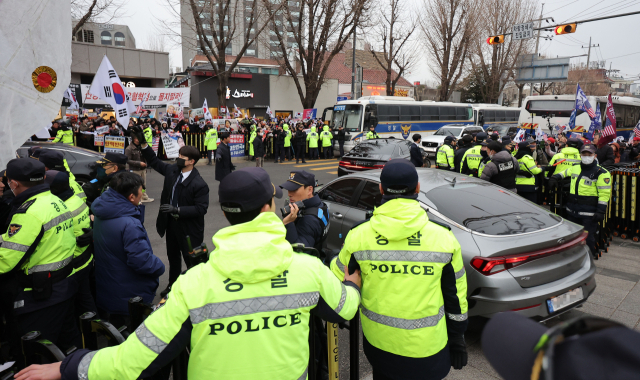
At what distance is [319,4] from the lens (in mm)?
26359

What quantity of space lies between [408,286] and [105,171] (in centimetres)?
433

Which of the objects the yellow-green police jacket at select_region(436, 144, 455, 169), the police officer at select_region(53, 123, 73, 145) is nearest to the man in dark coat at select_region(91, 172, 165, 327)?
the yellow-green police jacket at select_region(436, 144, 455, 169)

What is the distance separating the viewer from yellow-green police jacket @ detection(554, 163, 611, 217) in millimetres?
6148

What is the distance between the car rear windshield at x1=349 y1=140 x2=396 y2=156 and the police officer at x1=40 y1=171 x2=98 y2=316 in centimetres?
903

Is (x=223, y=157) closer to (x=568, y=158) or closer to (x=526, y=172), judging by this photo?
(x=526, y=172)

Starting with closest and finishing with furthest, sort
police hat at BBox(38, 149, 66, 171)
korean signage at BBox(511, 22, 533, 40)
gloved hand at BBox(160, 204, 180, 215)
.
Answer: police hat at BBox(38, 149, 66, 171) → gloved hand at BBox(160, 204, 180, 215) → korean signage at BBox(511, 22, 533, 40)

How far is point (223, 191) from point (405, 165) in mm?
1268

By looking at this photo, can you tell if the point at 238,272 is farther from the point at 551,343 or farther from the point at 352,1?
the point at 352,1

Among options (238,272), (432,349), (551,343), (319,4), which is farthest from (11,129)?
(319,4)

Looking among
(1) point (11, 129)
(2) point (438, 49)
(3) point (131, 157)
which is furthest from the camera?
(2) point (438, 49)


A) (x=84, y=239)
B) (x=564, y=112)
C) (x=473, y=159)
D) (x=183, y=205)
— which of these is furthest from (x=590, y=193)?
(x=564, y=112)

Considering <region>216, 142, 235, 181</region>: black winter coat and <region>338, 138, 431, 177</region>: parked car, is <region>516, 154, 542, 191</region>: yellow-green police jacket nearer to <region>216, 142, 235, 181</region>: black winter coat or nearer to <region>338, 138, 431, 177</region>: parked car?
<region>338, 138, 431, 177</region>: parked car

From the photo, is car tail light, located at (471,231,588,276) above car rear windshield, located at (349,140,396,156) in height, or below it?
below

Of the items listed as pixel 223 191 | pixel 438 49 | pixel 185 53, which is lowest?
pixel 223 191
